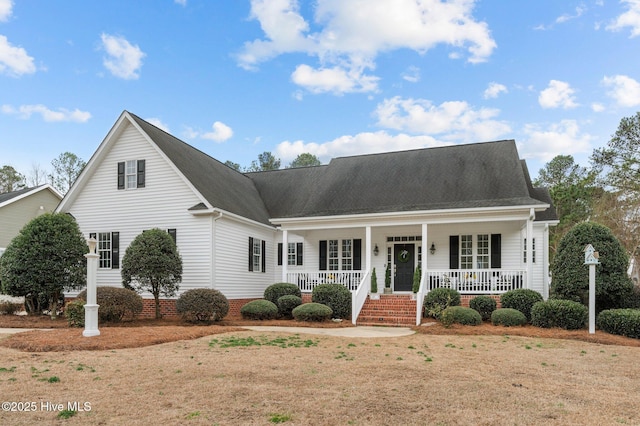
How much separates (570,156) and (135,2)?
3935 centimetres

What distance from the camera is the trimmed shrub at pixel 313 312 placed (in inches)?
611

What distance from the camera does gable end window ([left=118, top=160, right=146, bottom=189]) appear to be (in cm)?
1842

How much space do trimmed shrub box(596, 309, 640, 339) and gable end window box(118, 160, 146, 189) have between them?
626 inches

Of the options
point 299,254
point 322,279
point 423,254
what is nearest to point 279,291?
point 322,279

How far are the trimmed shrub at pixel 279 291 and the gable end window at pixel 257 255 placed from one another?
205cm

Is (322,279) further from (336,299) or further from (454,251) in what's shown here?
(454,251)

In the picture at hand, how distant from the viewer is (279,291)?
17703mm

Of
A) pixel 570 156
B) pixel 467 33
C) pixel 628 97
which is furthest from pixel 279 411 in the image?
pixel 570 156

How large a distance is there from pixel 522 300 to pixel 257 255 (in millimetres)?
10365

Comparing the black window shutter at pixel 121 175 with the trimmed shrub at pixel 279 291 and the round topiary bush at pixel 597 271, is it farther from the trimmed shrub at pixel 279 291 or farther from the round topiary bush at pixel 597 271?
the round topiary bush at pixel 597 271

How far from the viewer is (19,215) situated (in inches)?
1039

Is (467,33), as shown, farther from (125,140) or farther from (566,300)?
(125,140)

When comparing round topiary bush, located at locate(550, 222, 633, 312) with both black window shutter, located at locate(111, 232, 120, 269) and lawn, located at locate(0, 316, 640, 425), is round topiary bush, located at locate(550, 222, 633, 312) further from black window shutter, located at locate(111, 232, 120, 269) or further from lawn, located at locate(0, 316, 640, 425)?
black window shutter, located at locate(111, 232, 120, 269)

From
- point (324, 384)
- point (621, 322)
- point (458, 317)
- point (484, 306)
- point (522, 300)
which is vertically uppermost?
point (324, 384)
